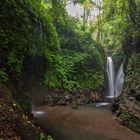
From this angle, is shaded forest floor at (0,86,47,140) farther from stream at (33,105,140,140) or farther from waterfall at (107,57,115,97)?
waterfall at (107,57,115,97)

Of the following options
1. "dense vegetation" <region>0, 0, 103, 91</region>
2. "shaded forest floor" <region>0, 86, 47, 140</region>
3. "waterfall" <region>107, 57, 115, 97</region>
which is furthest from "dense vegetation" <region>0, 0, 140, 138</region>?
"shaded forest floor" <region>0, 86, 47, 140</region>

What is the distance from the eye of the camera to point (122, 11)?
17094mm

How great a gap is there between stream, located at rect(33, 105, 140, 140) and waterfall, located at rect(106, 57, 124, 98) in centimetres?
678

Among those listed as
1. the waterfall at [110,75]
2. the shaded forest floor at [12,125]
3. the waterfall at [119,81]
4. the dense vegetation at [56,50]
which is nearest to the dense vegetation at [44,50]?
the dense vegetation at [56,50]

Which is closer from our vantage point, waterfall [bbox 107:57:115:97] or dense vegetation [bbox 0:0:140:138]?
dense vegetation [bbox 0:0:140:138]

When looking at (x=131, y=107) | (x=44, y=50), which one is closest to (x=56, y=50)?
(x=44, y=50)

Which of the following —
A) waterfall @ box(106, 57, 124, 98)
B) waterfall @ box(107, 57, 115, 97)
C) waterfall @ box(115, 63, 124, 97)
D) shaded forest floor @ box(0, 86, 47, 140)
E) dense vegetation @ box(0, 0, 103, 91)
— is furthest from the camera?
waterfall @ box(107, 57, 115, 97)

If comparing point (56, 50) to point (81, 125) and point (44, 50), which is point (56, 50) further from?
point (81, 125)

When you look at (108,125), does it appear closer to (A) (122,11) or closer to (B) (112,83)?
(A) (122,11)

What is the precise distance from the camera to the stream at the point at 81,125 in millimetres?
8719

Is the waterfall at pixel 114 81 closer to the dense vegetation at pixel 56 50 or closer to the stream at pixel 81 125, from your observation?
the dense vegetation at pixel 56 50

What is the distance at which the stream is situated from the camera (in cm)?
872

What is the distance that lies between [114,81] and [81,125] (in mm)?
11513

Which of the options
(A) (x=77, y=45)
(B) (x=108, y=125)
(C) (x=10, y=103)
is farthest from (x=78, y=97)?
(C) (x=10, y=103)
